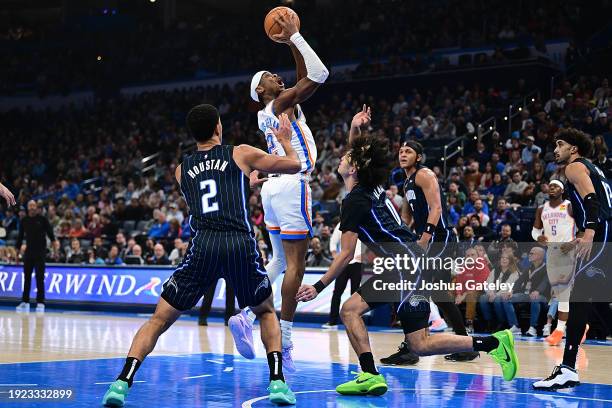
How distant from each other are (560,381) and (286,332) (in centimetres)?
225

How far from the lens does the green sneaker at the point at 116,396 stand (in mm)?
5230

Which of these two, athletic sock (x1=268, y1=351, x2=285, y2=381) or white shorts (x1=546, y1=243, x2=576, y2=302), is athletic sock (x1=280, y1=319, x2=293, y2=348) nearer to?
athletic sock (x1=268, y1=351, x2=285, y2=381)

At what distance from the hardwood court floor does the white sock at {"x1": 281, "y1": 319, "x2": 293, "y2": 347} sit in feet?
0.97

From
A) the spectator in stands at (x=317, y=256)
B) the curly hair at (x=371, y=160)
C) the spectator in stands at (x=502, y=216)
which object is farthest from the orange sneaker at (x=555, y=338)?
the curly hair at (x=371, y=160)

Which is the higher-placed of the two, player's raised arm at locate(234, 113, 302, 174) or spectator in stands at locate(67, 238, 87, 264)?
player's raised arm at locate(234, 113, 302, 174)

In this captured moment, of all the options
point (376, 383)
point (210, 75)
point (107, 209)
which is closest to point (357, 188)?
point (376, 383)

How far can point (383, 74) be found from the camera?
24266 millimetres

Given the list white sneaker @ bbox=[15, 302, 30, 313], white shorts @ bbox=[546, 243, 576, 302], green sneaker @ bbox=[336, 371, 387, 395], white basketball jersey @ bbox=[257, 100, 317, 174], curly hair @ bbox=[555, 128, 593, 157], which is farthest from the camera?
white sneaker @ bbox=[15, 302, 30, 313]

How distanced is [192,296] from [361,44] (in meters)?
22.8

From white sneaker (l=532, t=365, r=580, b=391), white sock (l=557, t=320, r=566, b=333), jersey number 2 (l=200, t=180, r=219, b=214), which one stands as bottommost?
white sneaker (l=532, t=365, r=580, b=391)

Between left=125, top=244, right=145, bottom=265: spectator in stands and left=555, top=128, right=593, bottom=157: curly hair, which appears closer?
left=555, top=128, right=593, bottom=157: curly hair

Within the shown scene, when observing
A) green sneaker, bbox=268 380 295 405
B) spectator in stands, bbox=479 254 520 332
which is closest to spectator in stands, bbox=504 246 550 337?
spectator in stands, bbox=479 254 520 332

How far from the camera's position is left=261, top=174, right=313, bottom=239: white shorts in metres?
7.26

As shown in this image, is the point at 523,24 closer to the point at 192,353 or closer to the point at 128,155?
the point at 128,155
